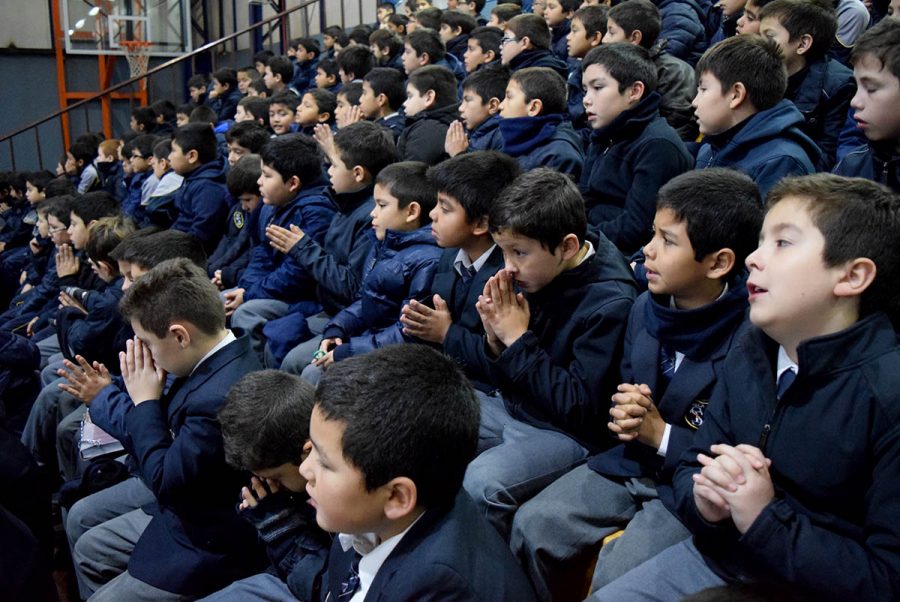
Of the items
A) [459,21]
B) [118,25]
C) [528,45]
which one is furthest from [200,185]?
[118,25]

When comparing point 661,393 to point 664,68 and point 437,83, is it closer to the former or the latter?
point 664,68

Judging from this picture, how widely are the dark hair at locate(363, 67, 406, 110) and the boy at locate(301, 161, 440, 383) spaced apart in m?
1.96

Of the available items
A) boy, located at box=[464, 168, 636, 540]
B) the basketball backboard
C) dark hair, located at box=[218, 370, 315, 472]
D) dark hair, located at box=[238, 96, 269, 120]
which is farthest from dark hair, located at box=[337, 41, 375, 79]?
the basketball backboard

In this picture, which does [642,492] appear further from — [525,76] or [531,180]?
[525,76]

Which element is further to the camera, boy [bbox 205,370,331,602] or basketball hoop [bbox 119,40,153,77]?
basketball hoop [bbox 119,40,153,77]

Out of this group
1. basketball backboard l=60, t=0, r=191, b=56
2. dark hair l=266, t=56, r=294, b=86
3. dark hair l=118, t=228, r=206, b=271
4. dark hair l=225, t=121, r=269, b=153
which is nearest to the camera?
dark hair l=118, t=228, r=206, b=271

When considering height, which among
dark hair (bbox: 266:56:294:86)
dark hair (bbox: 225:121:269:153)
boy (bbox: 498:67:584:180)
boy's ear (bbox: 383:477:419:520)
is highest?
boy (bbox: 498:67:584:180)

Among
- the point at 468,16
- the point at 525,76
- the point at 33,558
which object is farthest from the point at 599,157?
the point at 468,16

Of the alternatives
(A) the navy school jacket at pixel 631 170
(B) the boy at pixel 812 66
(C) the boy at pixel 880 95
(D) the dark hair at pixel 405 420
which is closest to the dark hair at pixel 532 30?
(B) the boy at pixel 812 66

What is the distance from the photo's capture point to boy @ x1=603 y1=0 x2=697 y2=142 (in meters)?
3.78

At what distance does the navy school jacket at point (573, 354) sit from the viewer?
2043mm

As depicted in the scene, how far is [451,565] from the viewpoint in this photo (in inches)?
52.6

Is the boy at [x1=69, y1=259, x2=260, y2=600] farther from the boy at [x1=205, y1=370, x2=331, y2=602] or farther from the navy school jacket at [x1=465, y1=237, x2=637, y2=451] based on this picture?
the navy school jacket at [x1=465, y1=237, x2=637, y2=451]

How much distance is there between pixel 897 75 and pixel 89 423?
2.64 metres
